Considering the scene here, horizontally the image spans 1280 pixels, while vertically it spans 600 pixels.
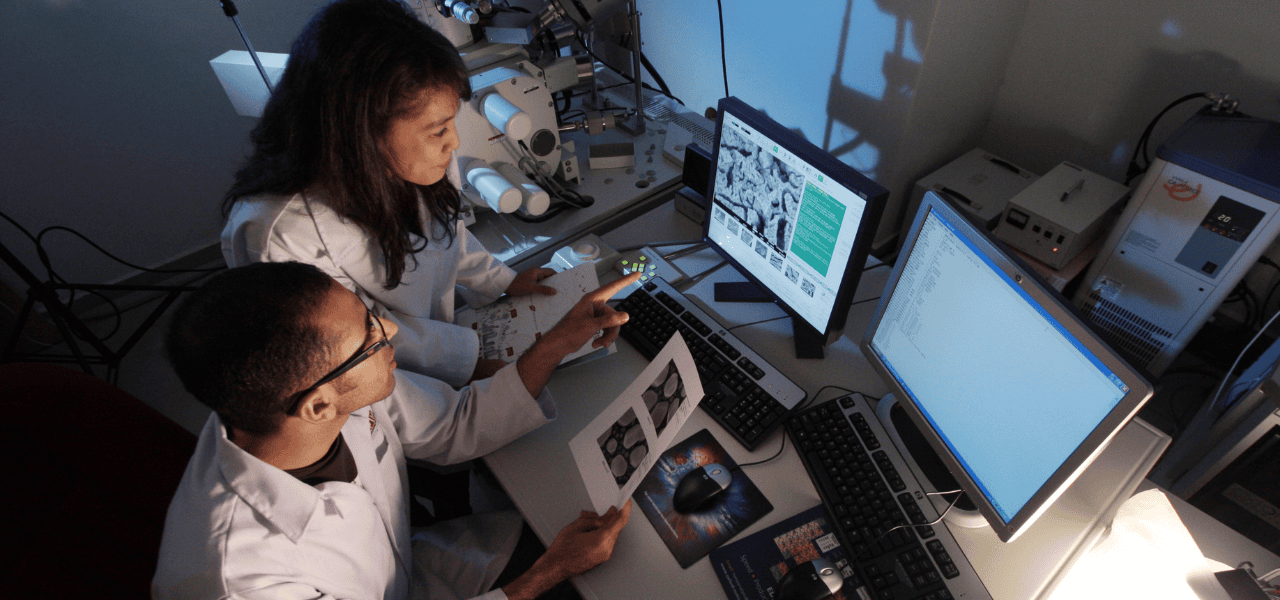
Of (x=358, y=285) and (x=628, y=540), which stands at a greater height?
(x=358, y=285)

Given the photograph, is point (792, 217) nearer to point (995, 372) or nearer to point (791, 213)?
point (791, 213)

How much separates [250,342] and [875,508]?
0.94m

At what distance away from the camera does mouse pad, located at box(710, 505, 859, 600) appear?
2.94 feet

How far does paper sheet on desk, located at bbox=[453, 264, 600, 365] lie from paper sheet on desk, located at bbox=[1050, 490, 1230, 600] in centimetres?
103

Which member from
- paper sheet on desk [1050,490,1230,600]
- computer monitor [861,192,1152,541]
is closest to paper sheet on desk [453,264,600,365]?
computer monitor [861,192,1152,541]

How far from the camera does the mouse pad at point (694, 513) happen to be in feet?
3.14

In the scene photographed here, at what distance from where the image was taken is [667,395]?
37.6 inches

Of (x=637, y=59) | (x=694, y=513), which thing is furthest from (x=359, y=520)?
(x=637, y=59)

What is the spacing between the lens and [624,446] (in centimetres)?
97

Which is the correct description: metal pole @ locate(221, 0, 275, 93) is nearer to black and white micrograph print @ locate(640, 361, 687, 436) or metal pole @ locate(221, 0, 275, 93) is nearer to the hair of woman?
the hair of woman

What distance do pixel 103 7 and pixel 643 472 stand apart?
8.23 ft

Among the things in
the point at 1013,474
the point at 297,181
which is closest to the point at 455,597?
the point at 297,181

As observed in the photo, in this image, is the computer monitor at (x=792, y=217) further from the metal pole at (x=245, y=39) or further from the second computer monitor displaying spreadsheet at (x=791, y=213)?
the metal pole at (x=245, y=39)

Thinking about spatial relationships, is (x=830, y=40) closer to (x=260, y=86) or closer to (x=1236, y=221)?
(x=1236, y=221)
